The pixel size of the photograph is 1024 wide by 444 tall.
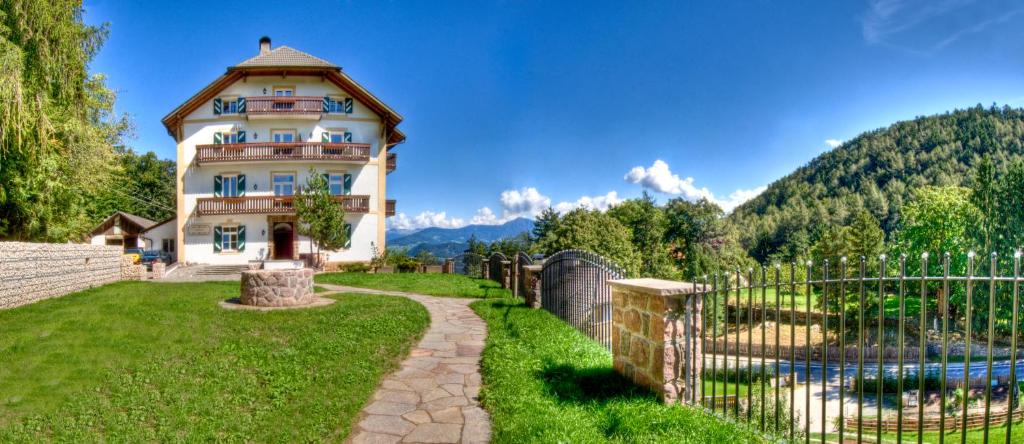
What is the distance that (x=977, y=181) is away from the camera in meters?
34.6

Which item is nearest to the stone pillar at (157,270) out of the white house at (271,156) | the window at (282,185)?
the white house at (271,156)

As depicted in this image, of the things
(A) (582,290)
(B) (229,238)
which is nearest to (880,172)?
(B) (229,238)

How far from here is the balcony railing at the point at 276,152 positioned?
2586 cm

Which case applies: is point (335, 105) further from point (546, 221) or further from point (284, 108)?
point (546, 221)

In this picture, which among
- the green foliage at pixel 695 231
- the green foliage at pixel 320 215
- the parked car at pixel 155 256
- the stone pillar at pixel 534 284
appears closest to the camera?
the stone pillar at pixel 534 284

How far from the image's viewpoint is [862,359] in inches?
128

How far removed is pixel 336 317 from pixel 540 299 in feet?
12.9

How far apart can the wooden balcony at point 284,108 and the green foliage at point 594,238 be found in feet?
45.3

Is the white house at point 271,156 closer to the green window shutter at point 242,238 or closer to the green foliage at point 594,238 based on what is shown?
the green window shutter at point 242,238

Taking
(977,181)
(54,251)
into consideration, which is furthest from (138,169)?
(977,181)

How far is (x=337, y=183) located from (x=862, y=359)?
86.8 feet

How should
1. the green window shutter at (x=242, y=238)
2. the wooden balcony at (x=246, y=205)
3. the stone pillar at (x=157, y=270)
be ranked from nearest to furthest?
the stone pillar at (x=157, y=270) < the wooden balcony at (x=246, y=205) < the green window shutter at (x=242, y=238)

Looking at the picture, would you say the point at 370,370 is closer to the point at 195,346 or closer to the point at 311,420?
the point at 311,420

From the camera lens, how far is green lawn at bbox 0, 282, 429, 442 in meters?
4.45
